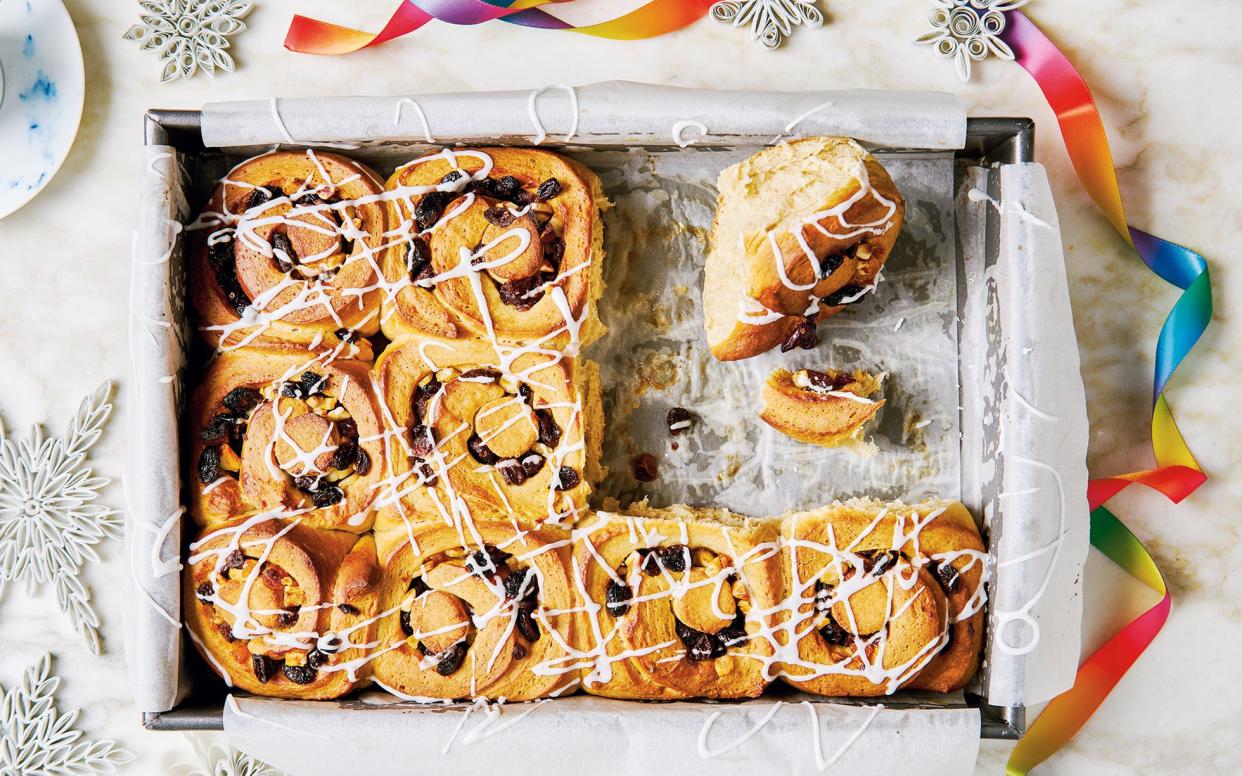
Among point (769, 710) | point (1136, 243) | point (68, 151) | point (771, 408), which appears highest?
point (68, 151)

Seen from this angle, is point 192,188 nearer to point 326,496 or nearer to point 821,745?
point 326,496

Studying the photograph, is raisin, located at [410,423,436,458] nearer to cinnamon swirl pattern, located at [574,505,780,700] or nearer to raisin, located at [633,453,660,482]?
cinnamon swirl pattern, located at [574,505,780,700]

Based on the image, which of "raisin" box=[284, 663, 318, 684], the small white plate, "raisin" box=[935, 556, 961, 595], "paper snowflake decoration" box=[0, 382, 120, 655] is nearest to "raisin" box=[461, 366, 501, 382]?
"raisin" box=[284, 663, 318, 684]

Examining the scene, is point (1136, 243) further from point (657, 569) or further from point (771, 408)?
point (657, 569)

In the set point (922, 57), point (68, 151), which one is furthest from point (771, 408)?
point (68, 151)

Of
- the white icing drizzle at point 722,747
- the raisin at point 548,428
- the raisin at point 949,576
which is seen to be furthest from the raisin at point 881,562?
the raisin at point 548,428

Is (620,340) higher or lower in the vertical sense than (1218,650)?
higher
